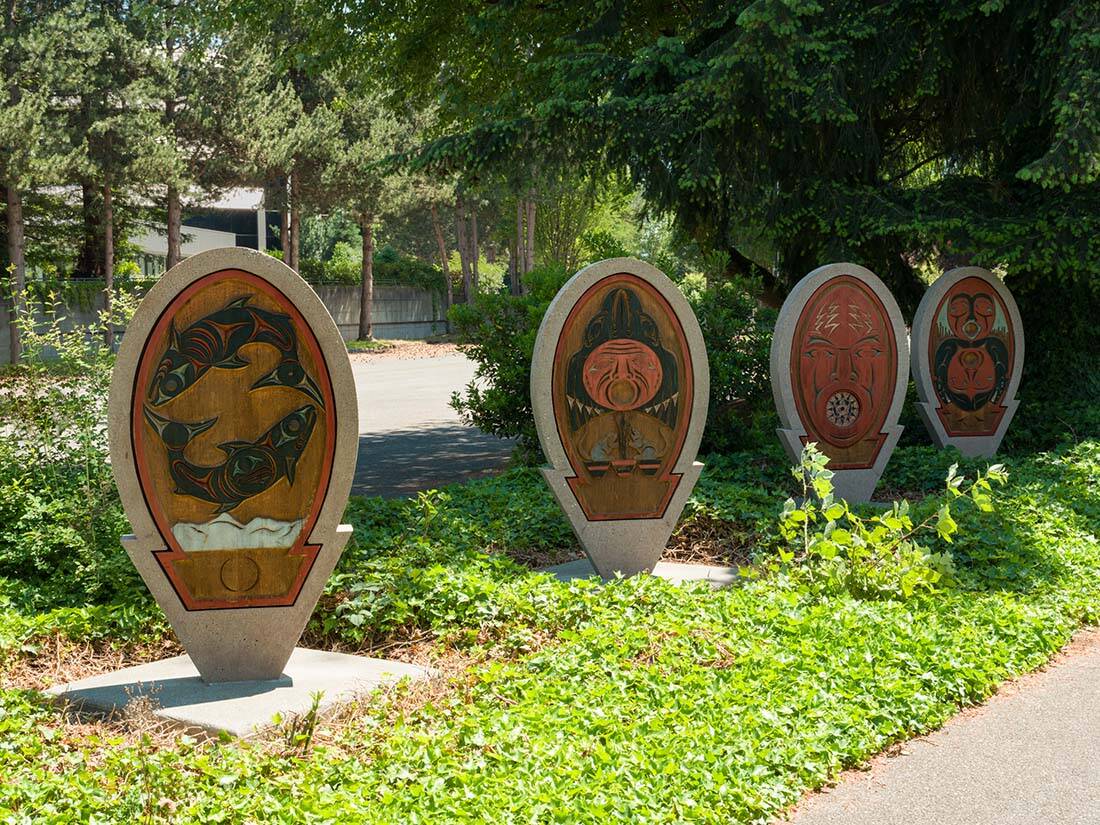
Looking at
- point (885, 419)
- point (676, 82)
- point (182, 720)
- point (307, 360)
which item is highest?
point (676, 82)

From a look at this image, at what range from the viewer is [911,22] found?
1178 cm

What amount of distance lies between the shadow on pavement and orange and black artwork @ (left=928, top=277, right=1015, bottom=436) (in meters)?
4.77

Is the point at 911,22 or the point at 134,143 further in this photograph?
the point at 134,143

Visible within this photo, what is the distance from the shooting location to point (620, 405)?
7.30m

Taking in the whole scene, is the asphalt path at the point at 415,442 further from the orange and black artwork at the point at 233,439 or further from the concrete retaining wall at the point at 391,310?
the concrete retaining wall at the point at 391,310

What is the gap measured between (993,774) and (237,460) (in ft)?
11.6

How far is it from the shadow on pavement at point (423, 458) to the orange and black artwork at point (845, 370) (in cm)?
400

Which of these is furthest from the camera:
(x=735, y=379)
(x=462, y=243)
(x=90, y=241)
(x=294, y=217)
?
(x=462, y=243)

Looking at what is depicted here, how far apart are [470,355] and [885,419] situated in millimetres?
4380

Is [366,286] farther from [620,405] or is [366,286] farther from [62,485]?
[620,405]

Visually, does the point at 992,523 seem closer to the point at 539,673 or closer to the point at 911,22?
the point at 539,673

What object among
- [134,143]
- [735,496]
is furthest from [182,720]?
[134,143]

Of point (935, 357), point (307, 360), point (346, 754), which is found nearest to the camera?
point (346, 754)

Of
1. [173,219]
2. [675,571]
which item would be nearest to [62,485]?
[675,571]
